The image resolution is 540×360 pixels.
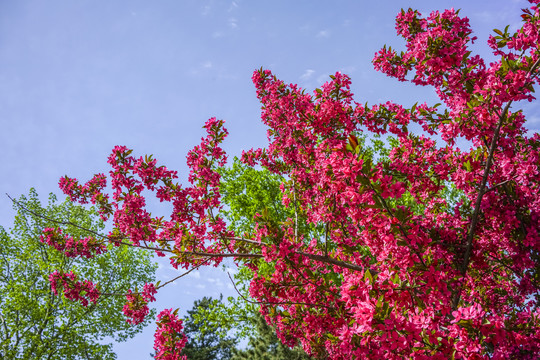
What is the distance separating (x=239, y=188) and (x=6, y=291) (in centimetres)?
1105

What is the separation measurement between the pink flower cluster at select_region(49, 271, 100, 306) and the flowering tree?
7 centimetres

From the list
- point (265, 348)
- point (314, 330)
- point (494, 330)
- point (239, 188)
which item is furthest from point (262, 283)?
point (239, 188)

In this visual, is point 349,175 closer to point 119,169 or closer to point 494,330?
point 494,330

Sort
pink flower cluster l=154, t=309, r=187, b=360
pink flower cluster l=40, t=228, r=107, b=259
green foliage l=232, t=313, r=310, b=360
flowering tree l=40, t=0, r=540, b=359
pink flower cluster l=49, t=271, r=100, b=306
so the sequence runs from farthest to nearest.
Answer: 1. green foliage l=232, t=313, r=310, b=360
2. pink flower cluster l=40, t=228, r=107, b=259
3. pink flower cluster l=49, t=271, r=100, b=306
4. pink flower cluster l=154, t=309, r=187, b=360
5. flowering tree l=40, t=0, r=540, b=359

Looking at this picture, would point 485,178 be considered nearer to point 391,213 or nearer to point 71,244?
point 391,213

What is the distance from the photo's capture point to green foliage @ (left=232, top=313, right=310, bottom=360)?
901cm

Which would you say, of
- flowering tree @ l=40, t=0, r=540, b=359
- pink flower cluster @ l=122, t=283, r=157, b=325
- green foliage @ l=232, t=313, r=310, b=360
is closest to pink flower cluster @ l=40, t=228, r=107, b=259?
flowering tree @ l=40, t=0, r=540, b=359

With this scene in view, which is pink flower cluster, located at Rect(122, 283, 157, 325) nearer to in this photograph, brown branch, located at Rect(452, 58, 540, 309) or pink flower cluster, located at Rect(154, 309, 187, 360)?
pink flower cluster, located at Rect(154, 309, 187, 360)

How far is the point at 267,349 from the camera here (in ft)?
32.8

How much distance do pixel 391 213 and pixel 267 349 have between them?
848cm

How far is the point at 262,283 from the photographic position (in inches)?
207

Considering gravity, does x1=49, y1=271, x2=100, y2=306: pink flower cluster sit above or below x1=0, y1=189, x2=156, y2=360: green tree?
below

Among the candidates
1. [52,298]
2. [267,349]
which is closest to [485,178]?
[267,349]

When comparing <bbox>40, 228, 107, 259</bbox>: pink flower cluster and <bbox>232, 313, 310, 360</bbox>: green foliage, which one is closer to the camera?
<bbox>40, 228, 107, 259</bbox>: pink flower cluster
